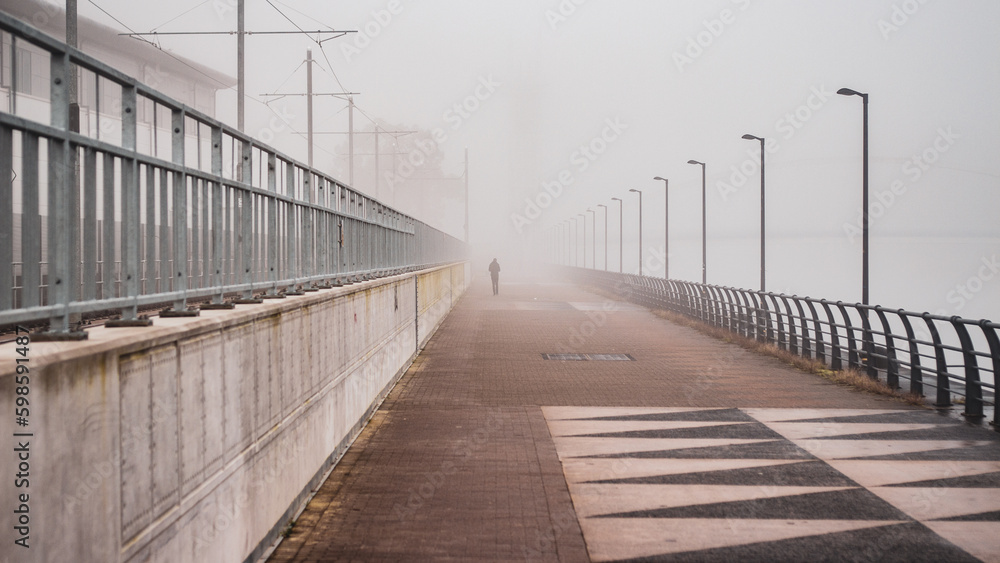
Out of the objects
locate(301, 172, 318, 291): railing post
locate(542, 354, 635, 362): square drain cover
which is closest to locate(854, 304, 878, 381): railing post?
locate(542, 354, 635, 362): square drain cover

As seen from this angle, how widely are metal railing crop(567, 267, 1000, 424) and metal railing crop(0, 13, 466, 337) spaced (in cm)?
822

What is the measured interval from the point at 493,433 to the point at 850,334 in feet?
30.8

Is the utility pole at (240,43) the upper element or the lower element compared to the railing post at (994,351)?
upper

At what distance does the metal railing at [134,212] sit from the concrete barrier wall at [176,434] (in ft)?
0.77

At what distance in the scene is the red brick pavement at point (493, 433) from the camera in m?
6.54

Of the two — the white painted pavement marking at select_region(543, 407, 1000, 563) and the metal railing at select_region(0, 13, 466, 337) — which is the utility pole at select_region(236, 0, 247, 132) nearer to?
the metal railing at select_region(0, 13, 466, 337)

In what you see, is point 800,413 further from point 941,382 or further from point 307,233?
point 307,233

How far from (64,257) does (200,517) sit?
1.70 m

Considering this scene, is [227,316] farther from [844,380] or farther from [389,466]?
[844,380]

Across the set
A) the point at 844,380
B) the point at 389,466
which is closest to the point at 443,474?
the point at 389,466

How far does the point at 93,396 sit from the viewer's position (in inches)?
143

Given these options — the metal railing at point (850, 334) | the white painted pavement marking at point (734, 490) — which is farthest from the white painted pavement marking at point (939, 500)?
the metal railing at point (850, 334)

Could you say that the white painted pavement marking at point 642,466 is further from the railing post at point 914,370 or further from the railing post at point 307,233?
the railing post at point 914,370

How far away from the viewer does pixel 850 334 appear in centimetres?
1734
